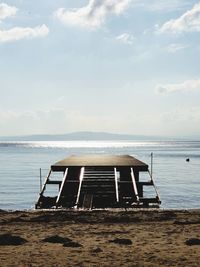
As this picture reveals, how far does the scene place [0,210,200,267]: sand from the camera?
1177 cm

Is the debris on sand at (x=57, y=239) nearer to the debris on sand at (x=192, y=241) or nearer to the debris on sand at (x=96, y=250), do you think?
the debris on sand at (x=96, y=250)

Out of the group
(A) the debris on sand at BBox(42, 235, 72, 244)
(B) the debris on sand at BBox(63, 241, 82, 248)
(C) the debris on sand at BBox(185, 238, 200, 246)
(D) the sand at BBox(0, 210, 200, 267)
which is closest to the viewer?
(D) the sand at BBox(0, 210, 200, 267)

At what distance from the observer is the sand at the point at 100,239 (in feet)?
38.6

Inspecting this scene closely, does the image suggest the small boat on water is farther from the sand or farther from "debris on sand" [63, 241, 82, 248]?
"debris on sand" [63, 241, 82, 248]

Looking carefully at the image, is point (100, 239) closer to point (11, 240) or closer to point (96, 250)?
point (96, 250)

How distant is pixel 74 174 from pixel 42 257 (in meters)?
22.5

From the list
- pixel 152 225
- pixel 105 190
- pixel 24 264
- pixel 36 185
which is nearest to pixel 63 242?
pixel 24 264

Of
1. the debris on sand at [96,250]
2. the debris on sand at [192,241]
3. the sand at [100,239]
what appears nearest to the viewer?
the sand at [100,239]

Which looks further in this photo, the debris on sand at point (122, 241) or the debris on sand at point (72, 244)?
the debris on sand at point (122, 241)

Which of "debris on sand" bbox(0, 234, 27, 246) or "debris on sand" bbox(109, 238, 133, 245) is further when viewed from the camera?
"debris on sand" bbox(109, 238, 133, 245)

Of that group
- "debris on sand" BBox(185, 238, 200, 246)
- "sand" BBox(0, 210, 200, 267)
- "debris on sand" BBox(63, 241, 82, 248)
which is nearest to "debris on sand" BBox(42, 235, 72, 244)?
"sand" BBox(0, 210, 200, 267)

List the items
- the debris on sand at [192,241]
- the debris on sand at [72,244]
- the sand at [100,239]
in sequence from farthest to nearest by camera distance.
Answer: the debris on sand at [192,241], the debris on sand at [72,244], the sand at [100,239]

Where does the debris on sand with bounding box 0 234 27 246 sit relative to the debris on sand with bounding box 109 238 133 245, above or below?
above

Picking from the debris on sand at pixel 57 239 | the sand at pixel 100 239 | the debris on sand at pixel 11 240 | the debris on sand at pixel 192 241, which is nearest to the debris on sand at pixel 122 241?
the sand at pixel 100 239
